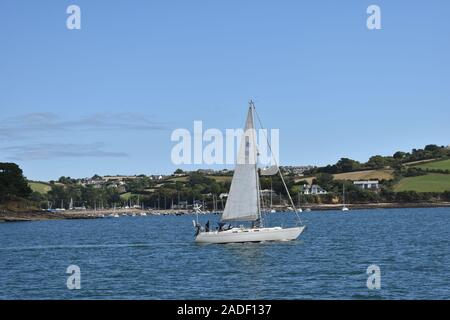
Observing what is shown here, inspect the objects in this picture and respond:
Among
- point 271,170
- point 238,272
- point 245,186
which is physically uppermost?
point 271,170

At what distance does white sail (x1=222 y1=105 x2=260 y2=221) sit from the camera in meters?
68.3

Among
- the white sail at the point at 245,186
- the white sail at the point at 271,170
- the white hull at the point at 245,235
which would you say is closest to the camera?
the white hull at the point at 245,235

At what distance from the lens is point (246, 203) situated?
68312mm

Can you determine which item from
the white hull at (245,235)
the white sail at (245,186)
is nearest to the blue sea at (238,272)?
the white hull at (245,235)

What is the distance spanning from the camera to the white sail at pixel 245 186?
68.3 m

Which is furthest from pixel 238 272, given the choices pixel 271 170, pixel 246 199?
pixel 271 170

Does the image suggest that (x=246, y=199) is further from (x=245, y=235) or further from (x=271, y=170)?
(x=271, y=170)

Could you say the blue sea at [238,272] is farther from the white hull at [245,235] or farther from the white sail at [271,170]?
the white sail at [271,170]

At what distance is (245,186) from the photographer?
68.5 m

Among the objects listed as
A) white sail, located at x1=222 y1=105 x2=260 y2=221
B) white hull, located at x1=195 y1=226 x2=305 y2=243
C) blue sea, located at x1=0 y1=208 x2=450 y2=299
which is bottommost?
blue sea, located at x1=0 y1=208 x2=450 y2=299

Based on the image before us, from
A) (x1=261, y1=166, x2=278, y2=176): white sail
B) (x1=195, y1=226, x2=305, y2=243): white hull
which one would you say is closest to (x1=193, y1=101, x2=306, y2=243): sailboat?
(x1=195, y1=226, x2=305, y2=243): white hull

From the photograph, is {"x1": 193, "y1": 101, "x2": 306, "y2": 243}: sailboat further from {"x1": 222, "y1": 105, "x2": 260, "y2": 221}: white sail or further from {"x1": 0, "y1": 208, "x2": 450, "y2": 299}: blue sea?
{"x1": 0, "y1": 208, "x2": 450, "y2": 299}: blue sea
